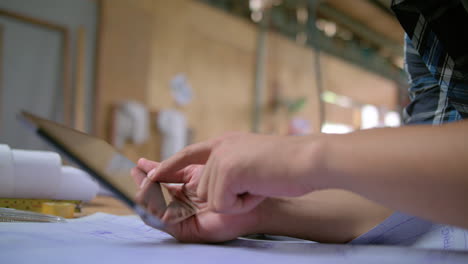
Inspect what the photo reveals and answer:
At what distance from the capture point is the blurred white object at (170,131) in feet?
11.5

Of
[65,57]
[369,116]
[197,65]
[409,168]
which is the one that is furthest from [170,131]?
[369,116]

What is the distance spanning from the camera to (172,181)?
0.58 metres

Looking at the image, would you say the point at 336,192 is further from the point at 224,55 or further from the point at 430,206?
the point at 224,55

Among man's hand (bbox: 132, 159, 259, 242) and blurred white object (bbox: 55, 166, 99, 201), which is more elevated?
blurred white object (bbox: 55, 166, 99, 201)

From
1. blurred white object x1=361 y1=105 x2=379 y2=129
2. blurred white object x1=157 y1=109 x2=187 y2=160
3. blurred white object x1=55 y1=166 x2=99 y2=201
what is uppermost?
blurred white object x1=361 y1=105 x2=379 y2=129

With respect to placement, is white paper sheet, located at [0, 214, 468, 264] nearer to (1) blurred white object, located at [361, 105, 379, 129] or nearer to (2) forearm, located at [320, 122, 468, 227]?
(2) forearm, located at [320, 122, 468, 227]

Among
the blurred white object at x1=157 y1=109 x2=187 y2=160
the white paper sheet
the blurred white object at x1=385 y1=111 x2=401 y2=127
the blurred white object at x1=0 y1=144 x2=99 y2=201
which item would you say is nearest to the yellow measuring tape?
the blurred white object at x1=0 y1=144 x2=99 y2=201

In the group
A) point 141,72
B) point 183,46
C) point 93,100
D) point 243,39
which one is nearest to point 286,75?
point 243,39

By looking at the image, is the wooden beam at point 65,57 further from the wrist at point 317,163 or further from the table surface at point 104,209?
the wrist at point 317,163

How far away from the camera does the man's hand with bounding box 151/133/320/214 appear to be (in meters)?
0.40

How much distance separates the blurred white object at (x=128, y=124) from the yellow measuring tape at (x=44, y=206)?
2508 millimetres

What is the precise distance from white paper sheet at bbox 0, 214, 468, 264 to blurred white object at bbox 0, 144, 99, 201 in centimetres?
24

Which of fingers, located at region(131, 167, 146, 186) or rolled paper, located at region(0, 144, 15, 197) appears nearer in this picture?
fingers, located at region(131, 167, 146, 186)

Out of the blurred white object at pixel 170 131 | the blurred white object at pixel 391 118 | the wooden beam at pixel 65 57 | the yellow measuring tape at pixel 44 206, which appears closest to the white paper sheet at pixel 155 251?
the yellow measuring tape at pixel 44 206
